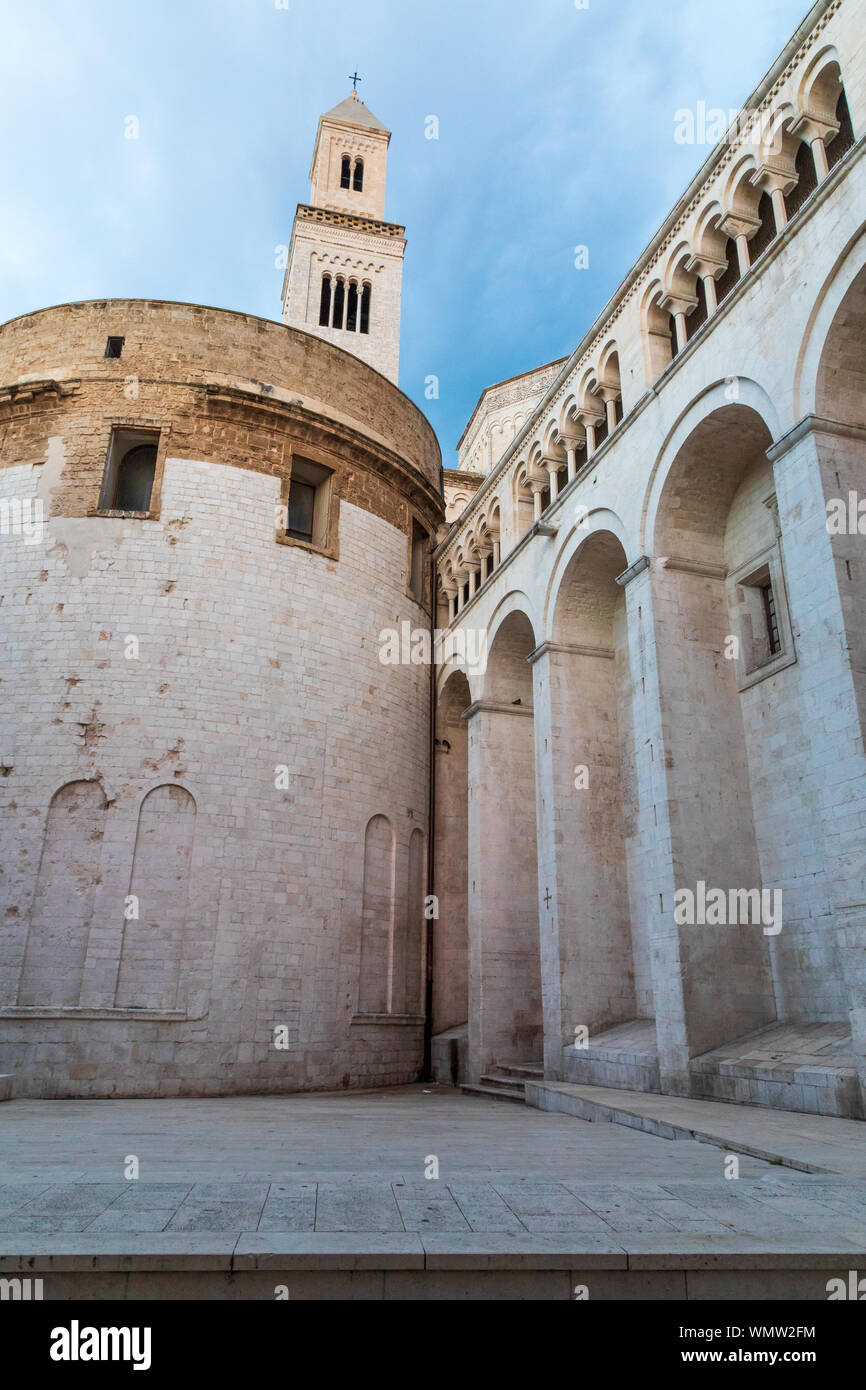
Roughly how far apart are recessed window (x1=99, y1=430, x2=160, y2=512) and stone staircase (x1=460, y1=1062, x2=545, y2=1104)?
1120cm

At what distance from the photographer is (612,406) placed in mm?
13453

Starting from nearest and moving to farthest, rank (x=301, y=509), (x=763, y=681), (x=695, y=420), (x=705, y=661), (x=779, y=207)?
1. (x=779, y=207)
2. (x=695, y=420)
3. (x=763, y=681)
4. (x=705, y=661)
5. (x=301, y=509)

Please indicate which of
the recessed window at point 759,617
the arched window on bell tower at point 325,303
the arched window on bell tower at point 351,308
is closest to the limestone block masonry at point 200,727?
the recessed window at point 759,617

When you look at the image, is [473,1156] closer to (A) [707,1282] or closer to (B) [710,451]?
(A) [707,1282]

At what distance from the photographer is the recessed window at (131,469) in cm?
1581

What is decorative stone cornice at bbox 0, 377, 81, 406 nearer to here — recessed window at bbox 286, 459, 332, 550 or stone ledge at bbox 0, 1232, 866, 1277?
recessed window at bbox 286, 459, 332, 550

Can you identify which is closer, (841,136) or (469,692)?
(841,136)

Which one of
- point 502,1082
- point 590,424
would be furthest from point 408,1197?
point 590,424

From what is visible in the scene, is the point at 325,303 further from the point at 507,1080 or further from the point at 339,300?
the point at 507,1080

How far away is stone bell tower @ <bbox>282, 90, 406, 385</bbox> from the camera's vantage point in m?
32.5

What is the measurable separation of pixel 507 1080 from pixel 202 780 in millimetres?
6590

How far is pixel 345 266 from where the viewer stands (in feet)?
111

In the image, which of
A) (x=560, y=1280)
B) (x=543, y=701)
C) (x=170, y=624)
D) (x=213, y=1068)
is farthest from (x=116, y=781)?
(x=560, y=1280)

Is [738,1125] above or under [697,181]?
under
